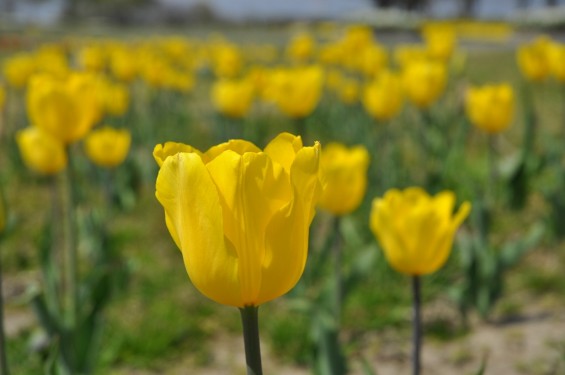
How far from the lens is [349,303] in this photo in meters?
3.59

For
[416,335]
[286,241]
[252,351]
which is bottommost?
[416,335]

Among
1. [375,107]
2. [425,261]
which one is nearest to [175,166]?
[425,261]

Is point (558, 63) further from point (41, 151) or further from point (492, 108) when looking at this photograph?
point (41, 151)

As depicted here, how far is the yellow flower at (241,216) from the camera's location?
0.92m

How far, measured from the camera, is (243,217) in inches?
37.2

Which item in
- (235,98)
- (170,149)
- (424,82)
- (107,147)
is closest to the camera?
(170,149)

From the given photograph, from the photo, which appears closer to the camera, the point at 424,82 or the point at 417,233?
the point at 417,233

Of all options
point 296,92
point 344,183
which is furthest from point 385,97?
point 344,183

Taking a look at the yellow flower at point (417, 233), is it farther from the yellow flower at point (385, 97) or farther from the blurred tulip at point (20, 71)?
the blurred tulip at point (20, 71)

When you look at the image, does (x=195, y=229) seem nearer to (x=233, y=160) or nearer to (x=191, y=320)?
(x=233, y=160)

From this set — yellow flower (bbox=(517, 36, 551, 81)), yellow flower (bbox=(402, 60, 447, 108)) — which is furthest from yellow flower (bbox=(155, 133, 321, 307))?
yellow flower (bbox=(517, 36, 551, 81))

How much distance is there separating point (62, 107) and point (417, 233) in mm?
1307

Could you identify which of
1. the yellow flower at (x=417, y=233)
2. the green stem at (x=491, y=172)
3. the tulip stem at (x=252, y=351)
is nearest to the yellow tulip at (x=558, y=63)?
the green stem at (x=491, y=172)

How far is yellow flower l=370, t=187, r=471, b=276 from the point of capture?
6.17 ft
